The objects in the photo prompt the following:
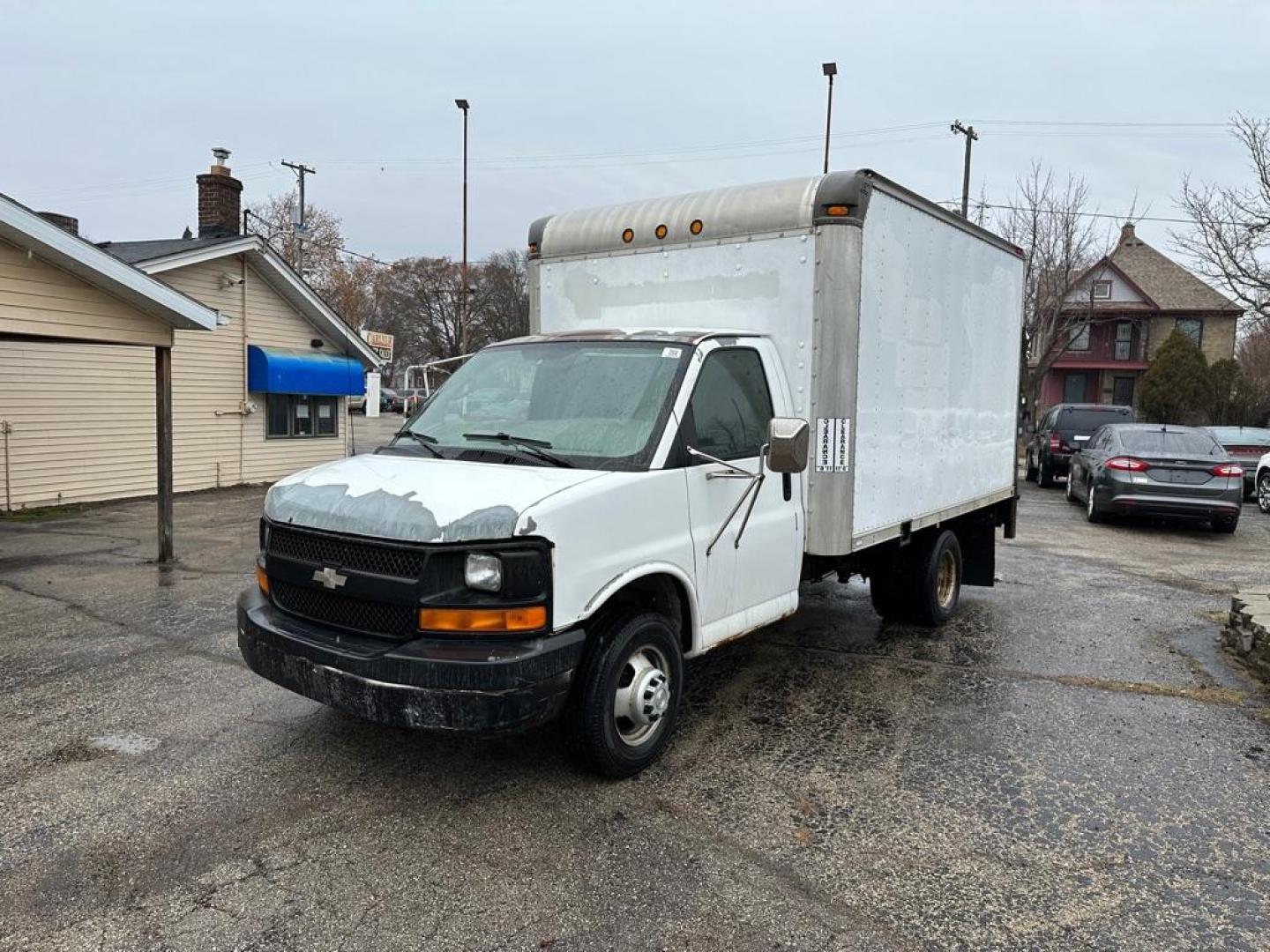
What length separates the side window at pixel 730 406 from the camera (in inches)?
166

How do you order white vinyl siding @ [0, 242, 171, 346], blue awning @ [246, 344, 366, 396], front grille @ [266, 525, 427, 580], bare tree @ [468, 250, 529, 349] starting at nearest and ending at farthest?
front grille @ [266, 525, 427, 580] < white vinyl siding @ [0, 242, 171, 346] < blue awning @ [246, 344, 366, 396] < bare tree @ [468, 250, 529, 349]

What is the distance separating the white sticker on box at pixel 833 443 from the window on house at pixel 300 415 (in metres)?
14.4

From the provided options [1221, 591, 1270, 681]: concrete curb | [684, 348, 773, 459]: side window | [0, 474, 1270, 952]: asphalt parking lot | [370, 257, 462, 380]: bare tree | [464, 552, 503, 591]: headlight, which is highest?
[370, 257, 462, 380]: bare tree

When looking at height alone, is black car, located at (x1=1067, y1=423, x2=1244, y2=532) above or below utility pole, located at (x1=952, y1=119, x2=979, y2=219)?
below

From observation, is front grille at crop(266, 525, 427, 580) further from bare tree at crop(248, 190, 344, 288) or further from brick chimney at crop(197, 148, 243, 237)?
bare tree at crop(248, 190, 344, 288)

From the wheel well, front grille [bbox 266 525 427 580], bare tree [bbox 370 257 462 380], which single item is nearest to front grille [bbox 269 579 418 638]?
front grille [bbox 266 525 427 580]

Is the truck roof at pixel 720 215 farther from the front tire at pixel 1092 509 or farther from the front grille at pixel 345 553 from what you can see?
the front tire at pixel 1092 509

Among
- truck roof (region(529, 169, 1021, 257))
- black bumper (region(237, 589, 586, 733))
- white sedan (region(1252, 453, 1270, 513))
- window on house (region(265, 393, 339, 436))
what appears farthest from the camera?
window on house (region(265, 393, 339, 436))

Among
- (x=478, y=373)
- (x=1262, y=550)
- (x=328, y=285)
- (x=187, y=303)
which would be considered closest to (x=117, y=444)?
(x=187, y=303)

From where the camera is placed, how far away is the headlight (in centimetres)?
334

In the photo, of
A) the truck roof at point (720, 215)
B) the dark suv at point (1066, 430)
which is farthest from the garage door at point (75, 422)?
the dark suv at point (1066, 430)

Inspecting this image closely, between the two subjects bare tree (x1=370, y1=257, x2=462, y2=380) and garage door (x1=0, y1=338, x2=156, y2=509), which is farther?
bare tree (x1=370, y1=257, x2=462, y2=380)

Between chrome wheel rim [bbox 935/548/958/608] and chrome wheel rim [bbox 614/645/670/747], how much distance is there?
348 cm

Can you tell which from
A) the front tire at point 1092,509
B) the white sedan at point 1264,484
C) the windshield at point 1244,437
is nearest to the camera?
the front tire at point 1092,509
